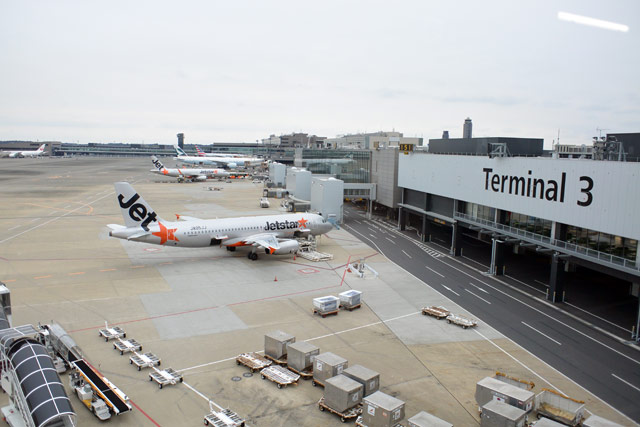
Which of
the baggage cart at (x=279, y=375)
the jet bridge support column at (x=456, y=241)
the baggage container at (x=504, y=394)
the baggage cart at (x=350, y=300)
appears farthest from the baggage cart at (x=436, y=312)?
the jet bridge support column at (x=456, y=241)

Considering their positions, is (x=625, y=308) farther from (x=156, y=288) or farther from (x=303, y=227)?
(x=156, y=288)

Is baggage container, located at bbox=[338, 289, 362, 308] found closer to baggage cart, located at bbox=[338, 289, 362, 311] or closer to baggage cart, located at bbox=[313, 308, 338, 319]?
baggage cart, located at bbox=[338, 289, 362, 311]

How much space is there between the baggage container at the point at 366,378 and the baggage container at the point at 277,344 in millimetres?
5157

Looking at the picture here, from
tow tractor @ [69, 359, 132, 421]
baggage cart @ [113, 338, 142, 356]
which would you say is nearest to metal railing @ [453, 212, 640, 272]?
baggage cart @ [113, 338, 142, 356]

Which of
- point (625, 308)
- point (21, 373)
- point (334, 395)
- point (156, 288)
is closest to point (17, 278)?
point (156, 288)

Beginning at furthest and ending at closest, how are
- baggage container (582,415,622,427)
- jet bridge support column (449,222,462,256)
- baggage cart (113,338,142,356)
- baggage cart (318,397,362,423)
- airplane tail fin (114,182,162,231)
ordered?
jet bridge support column (449,222,462,256), airplane tail fin (114,182,162,231), baggage cart (113,338,142,356), baggage cart (318,397,362,423), baggage container (582,415,622,427)

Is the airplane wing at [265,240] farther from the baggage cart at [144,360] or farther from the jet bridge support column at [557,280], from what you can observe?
the jet bridge support column at [557,280]

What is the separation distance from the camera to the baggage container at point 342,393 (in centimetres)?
2427

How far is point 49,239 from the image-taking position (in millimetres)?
66000

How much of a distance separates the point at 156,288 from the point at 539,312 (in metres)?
36.2

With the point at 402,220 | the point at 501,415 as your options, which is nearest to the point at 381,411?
the point at 501,415

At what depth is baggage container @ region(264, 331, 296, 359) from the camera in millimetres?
30047

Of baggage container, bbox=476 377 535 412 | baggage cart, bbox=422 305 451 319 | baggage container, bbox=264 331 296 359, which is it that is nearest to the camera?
baggage container, bbox=476 377 535 412

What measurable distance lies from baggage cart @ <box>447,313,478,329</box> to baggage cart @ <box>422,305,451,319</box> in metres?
0.54
